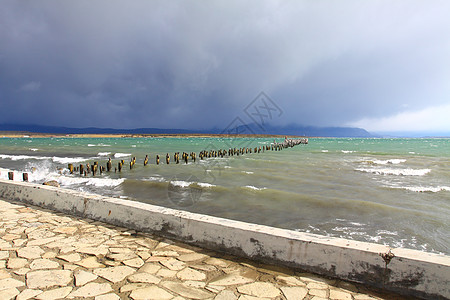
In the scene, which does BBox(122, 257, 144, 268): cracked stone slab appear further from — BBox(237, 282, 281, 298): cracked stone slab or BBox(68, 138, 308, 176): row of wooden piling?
BBox(68, 138, 308, 176): row of wooden piling

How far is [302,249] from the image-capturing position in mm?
3475

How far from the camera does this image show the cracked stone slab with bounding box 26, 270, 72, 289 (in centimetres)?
298

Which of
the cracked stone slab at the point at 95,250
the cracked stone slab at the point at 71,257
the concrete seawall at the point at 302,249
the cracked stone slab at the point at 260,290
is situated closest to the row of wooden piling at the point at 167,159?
the concrete seawall at the point at 302,249

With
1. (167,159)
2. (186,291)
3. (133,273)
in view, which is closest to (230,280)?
(186,291)

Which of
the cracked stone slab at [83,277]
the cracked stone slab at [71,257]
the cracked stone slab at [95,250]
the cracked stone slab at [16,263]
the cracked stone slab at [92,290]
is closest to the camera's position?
the cracked stone slab at [92,290]

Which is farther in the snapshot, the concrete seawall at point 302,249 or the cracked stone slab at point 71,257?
the cracked stone slab at point 71,257

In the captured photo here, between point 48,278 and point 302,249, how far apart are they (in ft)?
9.91

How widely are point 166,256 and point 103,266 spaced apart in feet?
2.63

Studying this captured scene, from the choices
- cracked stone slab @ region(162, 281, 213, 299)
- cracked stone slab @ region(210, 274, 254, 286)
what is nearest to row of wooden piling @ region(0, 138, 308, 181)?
cracked stone slab @ region(162, 281, 213, 299)

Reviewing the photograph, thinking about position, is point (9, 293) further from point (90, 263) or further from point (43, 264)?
point (90, 263)

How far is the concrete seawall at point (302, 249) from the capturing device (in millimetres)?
2934

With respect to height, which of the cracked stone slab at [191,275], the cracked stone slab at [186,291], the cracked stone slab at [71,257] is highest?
the cracked stone slab at [71,257]

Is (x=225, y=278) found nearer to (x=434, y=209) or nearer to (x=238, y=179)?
(x=434, y=209)

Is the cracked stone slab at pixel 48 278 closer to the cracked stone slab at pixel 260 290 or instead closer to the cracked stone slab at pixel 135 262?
the cracked stone slab at pixel 135 262
